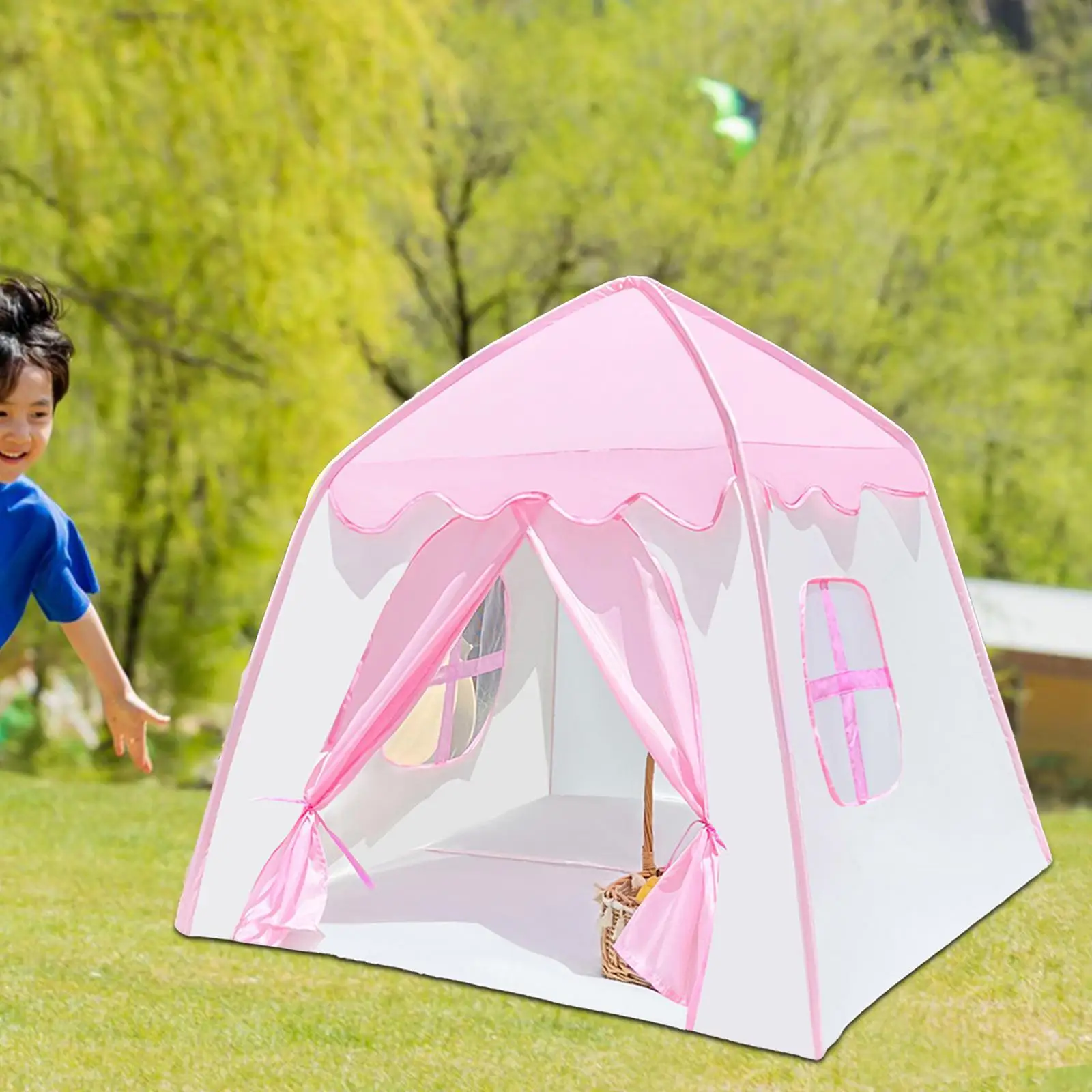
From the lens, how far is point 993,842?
491 centimetres

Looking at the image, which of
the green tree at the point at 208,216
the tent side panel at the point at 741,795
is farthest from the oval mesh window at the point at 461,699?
the green tree at the point at 208,216

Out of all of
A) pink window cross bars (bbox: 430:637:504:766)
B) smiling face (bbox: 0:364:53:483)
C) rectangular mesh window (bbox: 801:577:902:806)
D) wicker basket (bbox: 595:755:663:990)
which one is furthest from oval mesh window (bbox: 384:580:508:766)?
smiling face (bbox: 0:364:53:483)

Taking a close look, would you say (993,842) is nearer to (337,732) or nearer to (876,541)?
(876,541)

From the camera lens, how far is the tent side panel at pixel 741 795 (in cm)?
352

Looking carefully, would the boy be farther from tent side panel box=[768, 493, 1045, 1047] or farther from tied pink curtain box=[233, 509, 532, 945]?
tent side panel box=[768, 493, 1045, 1047]

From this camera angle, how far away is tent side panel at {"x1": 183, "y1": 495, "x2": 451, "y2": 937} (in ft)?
14.3

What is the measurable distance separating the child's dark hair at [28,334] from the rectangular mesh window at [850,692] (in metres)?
2.02

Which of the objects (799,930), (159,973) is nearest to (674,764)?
(799,930)

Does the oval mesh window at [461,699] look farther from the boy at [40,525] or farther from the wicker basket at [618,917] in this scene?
the boy at [40,525]

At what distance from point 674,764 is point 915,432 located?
10273 millimetres

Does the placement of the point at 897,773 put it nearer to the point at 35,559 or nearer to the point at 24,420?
the point at 35,559

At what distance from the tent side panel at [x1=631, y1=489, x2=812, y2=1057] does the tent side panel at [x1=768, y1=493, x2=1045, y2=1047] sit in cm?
8

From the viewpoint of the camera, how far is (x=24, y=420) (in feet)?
9.11

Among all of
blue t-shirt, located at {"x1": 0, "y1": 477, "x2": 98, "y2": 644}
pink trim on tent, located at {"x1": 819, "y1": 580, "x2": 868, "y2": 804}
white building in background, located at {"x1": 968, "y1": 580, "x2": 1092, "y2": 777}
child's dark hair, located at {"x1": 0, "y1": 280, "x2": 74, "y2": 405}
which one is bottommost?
white building in background, located at {"x1": 968, "y1": 580, "x2": 1092, "y2": 777}
